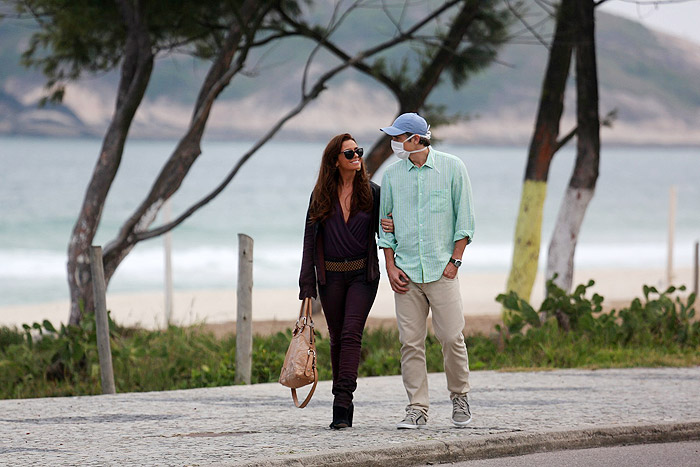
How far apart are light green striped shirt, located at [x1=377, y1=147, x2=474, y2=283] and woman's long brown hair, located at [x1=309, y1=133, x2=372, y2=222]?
16 cm

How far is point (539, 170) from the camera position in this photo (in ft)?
40.7

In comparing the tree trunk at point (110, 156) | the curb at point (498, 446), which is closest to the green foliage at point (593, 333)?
the curb at point (498, 446)

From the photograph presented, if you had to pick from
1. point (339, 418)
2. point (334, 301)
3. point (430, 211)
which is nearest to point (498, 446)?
point (339, 418)

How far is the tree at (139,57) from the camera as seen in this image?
12031mm

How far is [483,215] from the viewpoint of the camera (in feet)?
207

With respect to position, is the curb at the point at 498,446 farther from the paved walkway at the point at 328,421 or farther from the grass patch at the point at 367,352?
the grass patch at the point at 367,352

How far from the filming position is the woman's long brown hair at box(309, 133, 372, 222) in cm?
590

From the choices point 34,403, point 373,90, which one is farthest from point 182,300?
point 373,90

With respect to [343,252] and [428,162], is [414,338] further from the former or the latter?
[428,162]

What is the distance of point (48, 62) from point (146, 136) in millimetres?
126994

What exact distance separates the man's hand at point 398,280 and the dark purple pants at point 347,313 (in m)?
0.10

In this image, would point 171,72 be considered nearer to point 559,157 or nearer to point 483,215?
point 559,157

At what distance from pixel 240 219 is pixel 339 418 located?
5195cm

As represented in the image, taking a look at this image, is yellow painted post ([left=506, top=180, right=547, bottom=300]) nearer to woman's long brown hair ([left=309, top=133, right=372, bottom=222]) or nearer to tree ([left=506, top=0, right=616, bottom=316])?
tree ([left=506, top=0, right=616, bottom=316])
